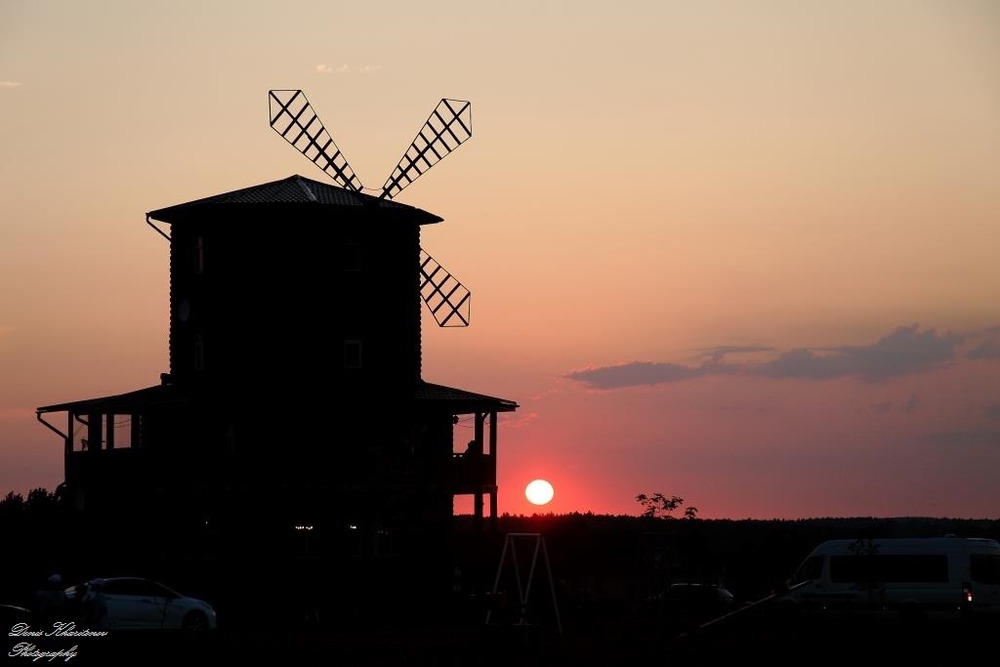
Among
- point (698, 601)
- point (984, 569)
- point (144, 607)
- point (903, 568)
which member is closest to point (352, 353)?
point (698, 601)

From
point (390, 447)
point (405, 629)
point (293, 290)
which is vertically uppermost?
point (293, 290)

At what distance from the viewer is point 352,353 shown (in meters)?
66.9

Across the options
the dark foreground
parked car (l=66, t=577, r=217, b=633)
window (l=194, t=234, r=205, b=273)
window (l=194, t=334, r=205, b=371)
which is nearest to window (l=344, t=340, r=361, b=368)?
window (l=194, t=334, r=205, b=371)

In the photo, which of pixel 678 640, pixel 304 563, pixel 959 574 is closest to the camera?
pixel 678 640

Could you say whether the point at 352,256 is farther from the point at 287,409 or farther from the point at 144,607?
the point at 144,607

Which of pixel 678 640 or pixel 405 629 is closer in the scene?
pixel 678 640

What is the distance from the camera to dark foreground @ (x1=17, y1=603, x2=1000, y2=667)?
4184 centimetres

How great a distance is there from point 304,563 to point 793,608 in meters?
19.3

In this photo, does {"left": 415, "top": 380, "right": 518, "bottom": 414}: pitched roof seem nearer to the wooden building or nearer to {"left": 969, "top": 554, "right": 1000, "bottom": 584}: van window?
the wooden building

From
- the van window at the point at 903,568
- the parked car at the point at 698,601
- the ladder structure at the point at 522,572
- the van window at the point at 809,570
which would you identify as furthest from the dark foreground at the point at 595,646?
the parked car at the point at 698,601

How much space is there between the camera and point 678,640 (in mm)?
45688

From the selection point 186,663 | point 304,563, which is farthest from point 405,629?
point 186,663

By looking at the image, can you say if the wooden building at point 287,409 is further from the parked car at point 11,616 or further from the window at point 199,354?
the parked car at point 11,616

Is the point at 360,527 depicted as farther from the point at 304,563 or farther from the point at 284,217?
the point at 284,217
